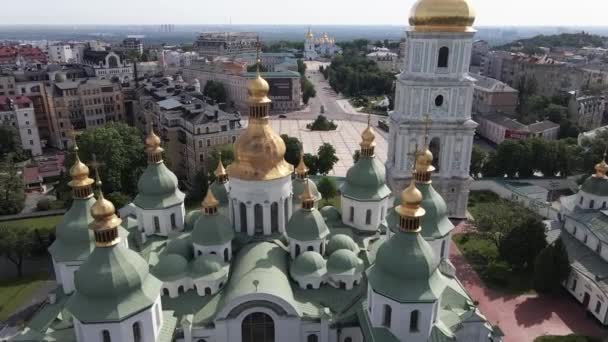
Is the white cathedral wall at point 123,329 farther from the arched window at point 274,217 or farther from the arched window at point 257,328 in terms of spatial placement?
Answer: the arched window at point 274,217

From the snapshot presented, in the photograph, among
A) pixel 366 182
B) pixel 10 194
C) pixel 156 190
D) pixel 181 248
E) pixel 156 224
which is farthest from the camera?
pixel 10 194

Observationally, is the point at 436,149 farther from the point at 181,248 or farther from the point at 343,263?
the point at 181,248

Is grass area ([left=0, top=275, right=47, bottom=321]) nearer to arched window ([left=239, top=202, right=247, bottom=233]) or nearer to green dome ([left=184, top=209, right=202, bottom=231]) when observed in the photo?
green dome ([left=184, top=209, right=202, bottom=231])

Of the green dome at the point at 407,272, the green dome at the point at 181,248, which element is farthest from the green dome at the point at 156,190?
the green dome at the point at 407,272

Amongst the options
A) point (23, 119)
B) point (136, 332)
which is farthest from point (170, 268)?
point (23, 119)

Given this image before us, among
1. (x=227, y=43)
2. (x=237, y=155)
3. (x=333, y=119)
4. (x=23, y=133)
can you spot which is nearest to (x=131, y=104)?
(x=23, y=133)

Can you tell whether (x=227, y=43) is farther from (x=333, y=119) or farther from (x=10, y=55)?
(x=333, y=119)
